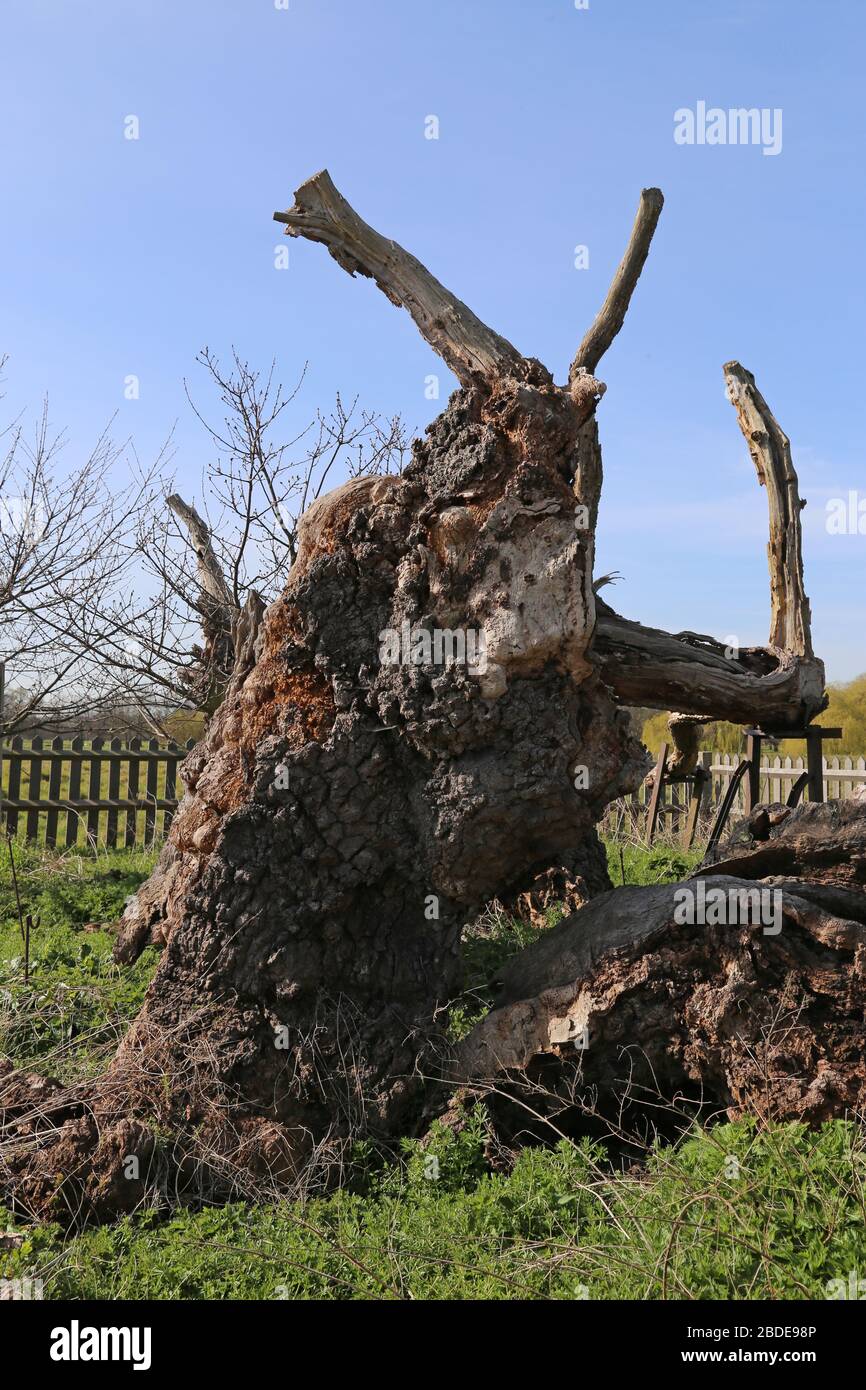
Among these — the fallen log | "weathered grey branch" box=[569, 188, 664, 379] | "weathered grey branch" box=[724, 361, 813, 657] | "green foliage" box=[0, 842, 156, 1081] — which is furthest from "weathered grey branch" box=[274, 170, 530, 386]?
"green foliage" box=[0, 842, 156, 1081]

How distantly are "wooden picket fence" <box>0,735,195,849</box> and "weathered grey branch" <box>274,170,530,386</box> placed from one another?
8.19 meters

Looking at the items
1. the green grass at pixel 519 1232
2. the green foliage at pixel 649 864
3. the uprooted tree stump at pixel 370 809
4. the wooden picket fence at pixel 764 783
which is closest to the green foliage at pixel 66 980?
the uprooted tree stump at pixel 370 809

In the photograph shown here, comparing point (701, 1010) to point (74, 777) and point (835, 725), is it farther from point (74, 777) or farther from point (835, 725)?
point (835, 725)

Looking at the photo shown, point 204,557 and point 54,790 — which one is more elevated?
point 204,557

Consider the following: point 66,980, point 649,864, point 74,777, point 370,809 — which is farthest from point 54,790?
point 370,809

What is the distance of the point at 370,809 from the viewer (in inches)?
217

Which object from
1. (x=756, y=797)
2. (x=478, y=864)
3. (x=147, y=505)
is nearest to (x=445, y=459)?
(x=478, y=864)

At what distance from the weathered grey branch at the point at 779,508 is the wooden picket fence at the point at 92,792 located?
8167mm

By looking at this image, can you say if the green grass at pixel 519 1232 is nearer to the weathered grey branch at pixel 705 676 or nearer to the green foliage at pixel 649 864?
the weathered grey branch at pixel 705 676

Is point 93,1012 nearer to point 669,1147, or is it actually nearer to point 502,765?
point 502,765

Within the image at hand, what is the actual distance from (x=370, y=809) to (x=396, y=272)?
12.1 feet

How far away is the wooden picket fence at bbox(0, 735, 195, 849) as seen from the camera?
14.7 meters

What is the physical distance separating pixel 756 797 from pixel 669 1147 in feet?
20.7
